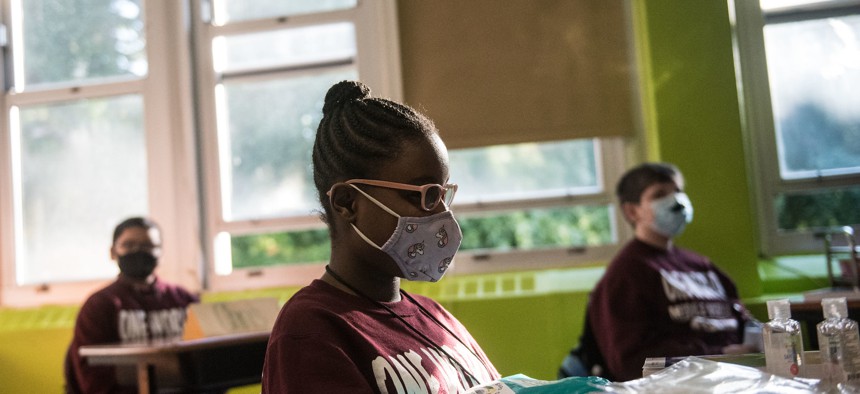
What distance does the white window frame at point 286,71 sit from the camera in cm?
413

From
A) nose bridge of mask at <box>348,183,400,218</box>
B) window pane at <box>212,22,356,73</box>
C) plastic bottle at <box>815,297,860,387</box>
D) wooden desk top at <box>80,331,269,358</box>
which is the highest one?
window pane at <box>212,22,356,73</box>

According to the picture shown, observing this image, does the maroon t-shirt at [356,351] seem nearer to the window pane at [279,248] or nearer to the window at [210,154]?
the window at [210,154]

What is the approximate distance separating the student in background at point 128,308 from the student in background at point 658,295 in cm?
182

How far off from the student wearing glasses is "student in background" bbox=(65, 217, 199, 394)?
7.27ft

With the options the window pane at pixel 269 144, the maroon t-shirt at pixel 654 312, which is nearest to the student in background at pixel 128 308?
the window pane at pixel 269 144

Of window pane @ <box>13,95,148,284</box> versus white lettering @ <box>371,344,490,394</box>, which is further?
window pane @ <box>13,95,148,284</box>

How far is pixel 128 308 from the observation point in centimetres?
364

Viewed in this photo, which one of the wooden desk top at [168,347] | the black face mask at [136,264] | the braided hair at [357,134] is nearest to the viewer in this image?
the braided hair at [357,134]

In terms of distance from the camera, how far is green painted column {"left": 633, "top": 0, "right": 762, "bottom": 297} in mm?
3779

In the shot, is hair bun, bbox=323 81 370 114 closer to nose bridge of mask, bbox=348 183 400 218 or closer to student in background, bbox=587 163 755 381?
nose bridge of mask, bbox=348 183 400 218

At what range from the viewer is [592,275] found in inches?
157

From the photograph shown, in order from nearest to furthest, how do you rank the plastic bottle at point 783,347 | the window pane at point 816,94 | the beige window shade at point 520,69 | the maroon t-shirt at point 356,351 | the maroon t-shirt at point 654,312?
1. the maroon t-shirt at point 356,351
2. the plastic bottle at point 783,347
3. the maroon t-shirt at point 654,312
4. the beige window shade at point 520,69
5. the window pane at point 816,94

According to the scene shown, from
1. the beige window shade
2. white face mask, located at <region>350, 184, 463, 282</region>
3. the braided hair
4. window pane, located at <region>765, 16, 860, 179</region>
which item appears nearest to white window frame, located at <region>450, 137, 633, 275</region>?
the beige window shade

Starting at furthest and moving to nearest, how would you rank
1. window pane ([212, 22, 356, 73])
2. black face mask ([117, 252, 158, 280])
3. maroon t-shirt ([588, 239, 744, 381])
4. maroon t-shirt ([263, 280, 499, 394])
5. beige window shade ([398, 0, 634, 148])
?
1. window pane ([212, 22, 356, 73])
2. beige window shade ([398, 0, 634, 148])
3. black face mask ([117, 252, 158, 280])
4. maroon t-shirt ([588, 239, 744, 381])
5. maroon t-shirt ([263, 280, 499, 394])
